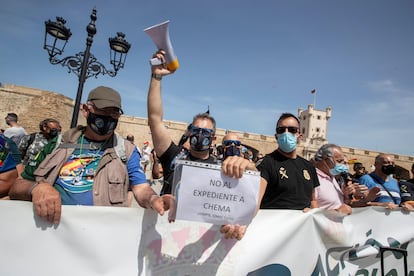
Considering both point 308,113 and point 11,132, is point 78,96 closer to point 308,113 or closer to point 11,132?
point 11,132

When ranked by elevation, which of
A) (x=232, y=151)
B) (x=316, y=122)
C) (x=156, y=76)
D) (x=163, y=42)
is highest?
(x=316, y=122)

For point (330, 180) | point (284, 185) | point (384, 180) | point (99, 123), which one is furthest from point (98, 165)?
point (384, 180)

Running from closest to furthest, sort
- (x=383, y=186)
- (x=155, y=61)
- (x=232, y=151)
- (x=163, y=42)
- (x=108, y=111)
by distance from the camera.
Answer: (x=163, y=42)
(x=155, y=61)
(x=108, y=111)
(x=232, y=151)
(x=383, y=186)

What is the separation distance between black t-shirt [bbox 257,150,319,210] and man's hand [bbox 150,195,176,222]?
1017 mm

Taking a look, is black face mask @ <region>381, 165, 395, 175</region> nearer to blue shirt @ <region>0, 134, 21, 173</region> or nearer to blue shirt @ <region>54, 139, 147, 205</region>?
blue shirt @ <region>54, 139, 147, 205</region>

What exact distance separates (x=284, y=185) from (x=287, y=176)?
0.28 feet

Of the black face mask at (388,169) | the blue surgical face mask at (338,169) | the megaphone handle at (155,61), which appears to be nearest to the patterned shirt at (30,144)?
the megaphone handle at (155,61)

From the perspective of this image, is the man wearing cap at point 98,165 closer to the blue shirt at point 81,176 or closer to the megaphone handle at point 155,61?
the blue shirt at point 81,176

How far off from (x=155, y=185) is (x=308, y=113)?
6562cm

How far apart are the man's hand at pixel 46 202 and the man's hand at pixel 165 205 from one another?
0.51 metres

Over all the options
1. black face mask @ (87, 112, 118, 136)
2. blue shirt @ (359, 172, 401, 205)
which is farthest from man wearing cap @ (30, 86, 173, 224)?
blue shirt @ (359, 172, 401, 205)

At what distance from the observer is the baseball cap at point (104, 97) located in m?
1.91

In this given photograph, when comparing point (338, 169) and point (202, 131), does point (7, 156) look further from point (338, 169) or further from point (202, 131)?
point (338, 169)

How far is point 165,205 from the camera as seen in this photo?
1.58 m
